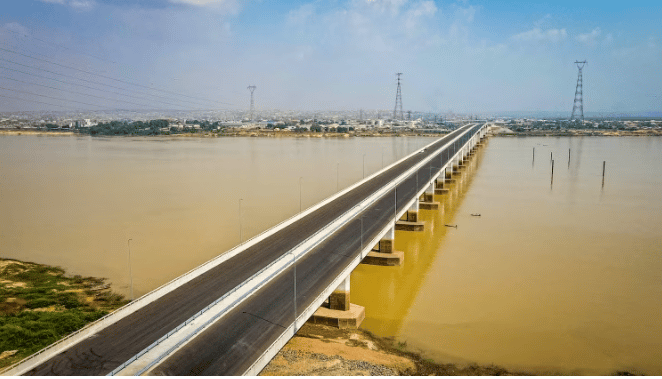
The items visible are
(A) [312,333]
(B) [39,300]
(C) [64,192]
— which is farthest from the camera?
(C) [64,192]

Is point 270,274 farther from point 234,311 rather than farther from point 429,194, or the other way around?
point 429,194

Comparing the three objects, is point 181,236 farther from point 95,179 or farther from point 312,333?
point 95,179

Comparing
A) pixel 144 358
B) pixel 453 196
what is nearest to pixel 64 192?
pixel 453 196

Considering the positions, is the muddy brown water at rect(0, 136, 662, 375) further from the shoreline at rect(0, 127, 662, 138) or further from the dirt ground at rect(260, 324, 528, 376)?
the shoreline at rect(0, 127, 662, 138)

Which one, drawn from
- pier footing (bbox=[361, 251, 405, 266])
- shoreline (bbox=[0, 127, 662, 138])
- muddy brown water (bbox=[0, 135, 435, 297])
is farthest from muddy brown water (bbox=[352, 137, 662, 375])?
shoreline (bbox=[0, 127, 662, 138])

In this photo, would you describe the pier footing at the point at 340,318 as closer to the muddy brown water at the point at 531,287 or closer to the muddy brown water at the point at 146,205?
the muddy brown water at the point at 531,287

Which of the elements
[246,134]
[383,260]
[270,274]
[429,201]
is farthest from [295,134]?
[270,274]
